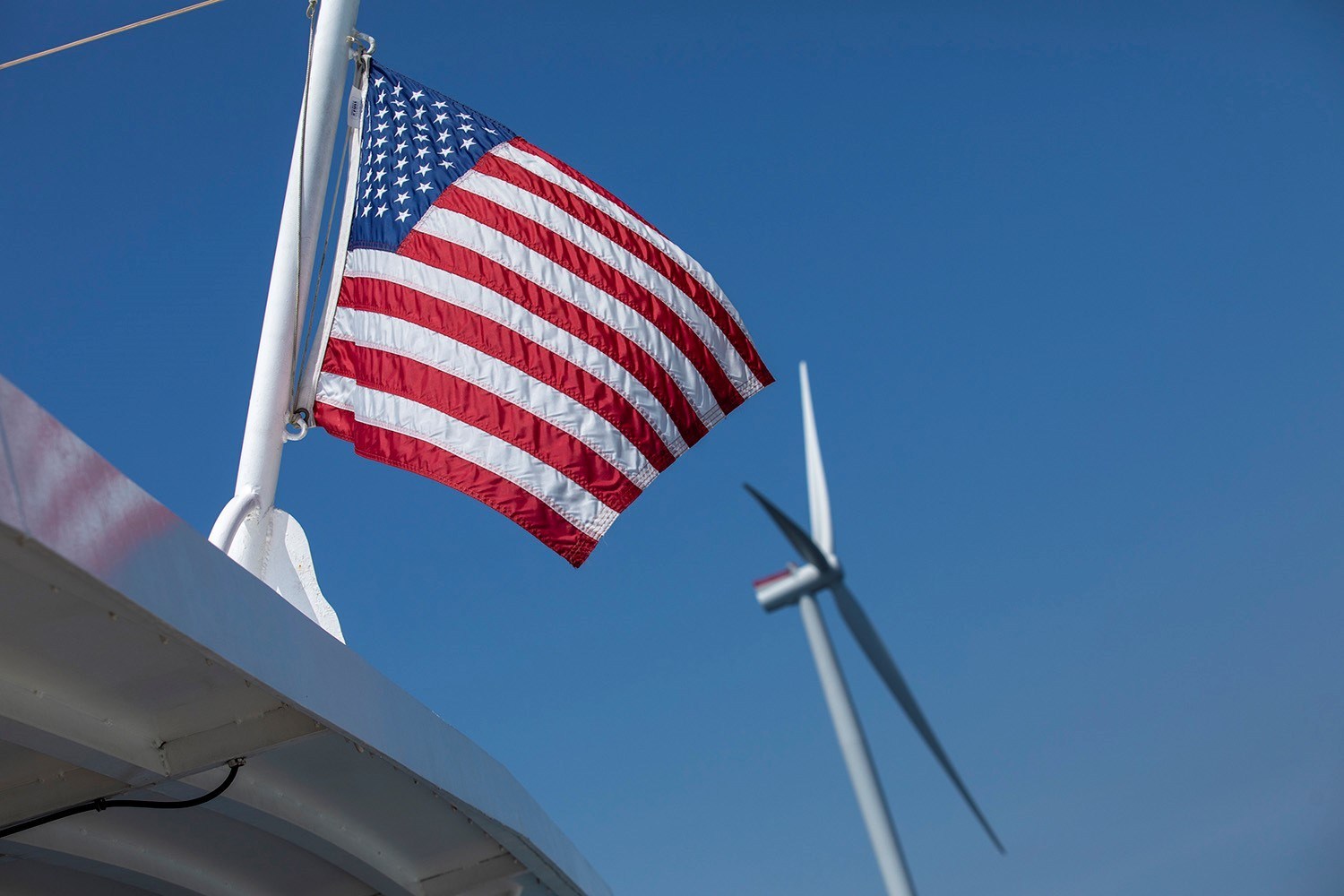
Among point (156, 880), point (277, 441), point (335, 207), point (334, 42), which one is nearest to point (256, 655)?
point (156, 880)

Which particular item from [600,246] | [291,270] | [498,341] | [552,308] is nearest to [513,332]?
[498,341]

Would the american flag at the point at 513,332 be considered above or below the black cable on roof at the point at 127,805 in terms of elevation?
above

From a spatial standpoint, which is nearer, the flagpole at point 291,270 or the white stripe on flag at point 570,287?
the flagpole at point 291,270

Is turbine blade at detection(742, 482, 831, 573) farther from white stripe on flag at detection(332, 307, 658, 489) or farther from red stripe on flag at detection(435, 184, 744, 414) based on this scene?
red stripe on flag at detection(435, 184, 744, 414)

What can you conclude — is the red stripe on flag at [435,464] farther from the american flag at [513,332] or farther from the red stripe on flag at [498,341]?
the red stripe on flag at [498,341]

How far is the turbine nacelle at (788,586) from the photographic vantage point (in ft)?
25.9

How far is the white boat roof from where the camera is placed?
207 inches

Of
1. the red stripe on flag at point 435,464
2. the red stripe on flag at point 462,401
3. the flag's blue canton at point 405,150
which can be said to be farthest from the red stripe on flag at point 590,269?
the red stripe on flag at point 435,464

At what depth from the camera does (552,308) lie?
1277cm

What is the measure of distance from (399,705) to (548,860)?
402cm

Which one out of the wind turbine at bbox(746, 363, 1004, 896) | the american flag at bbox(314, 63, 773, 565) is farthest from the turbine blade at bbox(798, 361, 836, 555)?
the american flag at bbox(314, 63, 773, 565)

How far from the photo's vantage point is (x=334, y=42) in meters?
12.8

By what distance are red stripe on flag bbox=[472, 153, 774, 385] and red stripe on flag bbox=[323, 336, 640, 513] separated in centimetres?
238

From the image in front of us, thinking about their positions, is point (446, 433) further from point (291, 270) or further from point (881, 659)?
point (881, 659)
